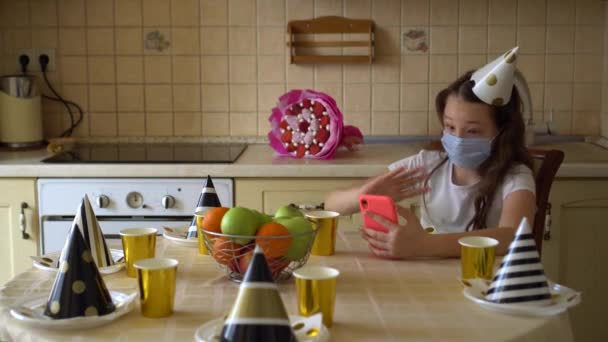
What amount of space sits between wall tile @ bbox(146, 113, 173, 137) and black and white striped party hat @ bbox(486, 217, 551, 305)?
2122 millimetres

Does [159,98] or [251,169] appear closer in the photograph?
[251,169]

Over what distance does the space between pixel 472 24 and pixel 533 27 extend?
24cm

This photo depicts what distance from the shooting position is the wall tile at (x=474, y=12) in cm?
316

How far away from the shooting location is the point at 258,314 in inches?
42.4

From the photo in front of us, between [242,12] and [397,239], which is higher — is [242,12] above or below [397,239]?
above

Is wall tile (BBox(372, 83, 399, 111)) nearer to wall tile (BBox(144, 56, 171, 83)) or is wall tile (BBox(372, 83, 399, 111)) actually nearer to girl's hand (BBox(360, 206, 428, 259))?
wall tile (BBox(144, 56, 171, 83))

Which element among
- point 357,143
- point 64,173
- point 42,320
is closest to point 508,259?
point 42,320

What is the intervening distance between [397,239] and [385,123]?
63.8 inches

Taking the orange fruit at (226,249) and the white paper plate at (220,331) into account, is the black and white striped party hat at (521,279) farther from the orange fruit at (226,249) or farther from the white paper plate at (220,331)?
the orange fruit at (226,249)

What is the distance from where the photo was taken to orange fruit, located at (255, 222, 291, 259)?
1.42 m

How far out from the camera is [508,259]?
135 centimetres

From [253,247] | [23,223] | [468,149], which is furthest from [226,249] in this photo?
[23,223]

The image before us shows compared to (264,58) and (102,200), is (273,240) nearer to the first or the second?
(102,200)

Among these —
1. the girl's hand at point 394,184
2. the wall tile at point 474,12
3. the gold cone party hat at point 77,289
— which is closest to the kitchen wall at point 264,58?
the wall tile at point 474,12
